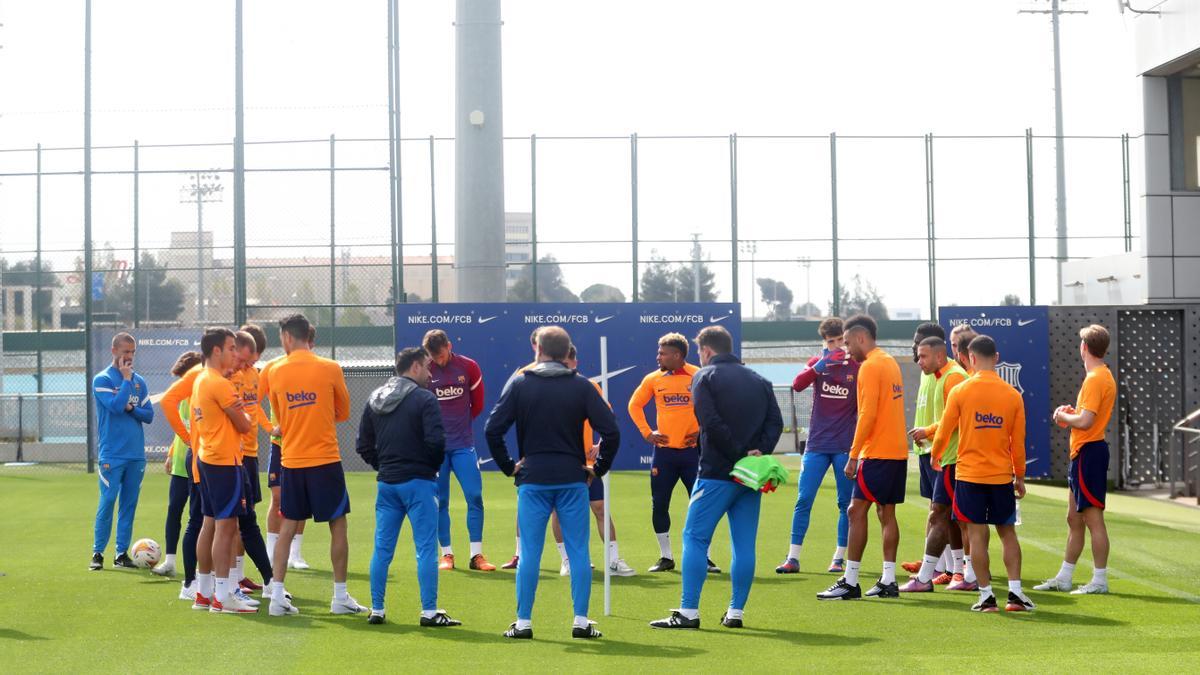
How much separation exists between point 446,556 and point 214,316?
551 inches

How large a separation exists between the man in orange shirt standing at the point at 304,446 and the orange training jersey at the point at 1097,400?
16.1ft

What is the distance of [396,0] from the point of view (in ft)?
69.3

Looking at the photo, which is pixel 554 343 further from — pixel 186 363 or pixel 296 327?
pixel 186 363

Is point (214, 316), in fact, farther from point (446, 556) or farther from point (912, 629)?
point (912, 629)

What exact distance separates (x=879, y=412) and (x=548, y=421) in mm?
2513

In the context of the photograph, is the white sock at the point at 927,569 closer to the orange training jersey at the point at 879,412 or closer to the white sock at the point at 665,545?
the orange training jersey at the point at 879,412

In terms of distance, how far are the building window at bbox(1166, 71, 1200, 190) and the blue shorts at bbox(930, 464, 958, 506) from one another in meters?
9.67

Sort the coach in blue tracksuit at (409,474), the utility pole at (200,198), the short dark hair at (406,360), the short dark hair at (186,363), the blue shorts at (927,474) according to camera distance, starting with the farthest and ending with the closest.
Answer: the utility pole at (200,198), the blue shorts at (927,474), the short dark hair at (186,363), the short dark hair at (406,360), the coach in blue tracksuit at (409,474)

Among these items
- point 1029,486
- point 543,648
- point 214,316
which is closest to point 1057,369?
point 1029,486

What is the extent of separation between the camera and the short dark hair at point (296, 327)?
8602 millimetres

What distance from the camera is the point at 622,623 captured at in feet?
27.6

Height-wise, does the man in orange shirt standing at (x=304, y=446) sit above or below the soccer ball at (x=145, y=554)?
above

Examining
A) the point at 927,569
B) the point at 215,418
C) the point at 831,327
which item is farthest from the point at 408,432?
the point at 927,569

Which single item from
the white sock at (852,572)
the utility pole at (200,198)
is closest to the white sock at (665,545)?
the white sock at (852,572)
